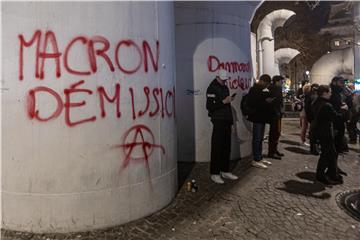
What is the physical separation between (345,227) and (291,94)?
66.5 ft

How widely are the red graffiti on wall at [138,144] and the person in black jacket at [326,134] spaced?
277cm

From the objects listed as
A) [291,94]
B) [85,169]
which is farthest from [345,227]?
[291,94]

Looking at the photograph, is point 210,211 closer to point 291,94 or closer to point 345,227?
point 345,227

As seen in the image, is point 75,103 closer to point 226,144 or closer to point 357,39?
point 226,144

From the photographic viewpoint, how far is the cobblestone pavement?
3.68 metres

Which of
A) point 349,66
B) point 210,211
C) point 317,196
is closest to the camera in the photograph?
point 210,211

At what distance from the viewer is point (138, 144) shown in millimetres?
3969

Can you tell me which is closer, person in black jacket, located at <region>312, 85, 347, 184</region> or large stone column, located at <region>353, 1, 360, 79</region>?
person in black jacket, located at <region>312, 85, 347, 184</region>

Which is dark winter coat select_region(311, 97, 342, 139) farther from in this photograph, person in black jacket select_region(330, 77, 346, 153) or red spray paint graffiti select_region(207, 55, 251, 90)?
red spray paint graffiti select_region(207, 55, 251, 90)

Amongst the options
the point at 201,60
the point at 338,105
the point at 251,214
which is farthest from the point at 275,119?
the point at 251,214

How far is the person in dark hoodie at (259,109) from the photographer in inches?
247

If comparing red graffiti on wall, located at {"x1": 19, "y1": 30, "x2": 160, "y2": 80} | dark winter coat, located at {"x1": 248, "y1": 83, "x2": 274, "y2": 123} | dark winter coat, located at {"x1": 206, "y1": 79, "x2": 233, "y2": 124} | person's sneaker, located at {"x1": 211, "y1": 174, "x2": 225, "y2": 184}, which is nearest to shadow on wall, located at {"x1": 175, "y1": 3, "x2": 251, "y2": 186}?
dark winter coat, located at {"x1": 248, "y1": 83, "x2": 274, "y2": 123}

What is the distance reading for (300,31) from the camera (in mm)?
24234

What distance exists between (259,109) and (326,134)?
1369 millimetres
